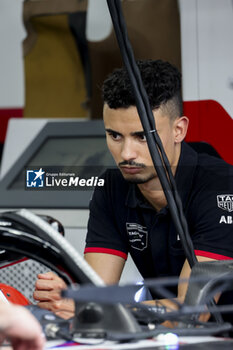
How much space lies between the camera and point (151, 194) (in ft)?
4.82

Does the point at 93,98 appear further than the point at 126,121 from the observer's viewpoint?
Yes

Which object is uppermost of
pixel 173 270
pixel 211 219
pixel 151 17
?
pixel 151 17

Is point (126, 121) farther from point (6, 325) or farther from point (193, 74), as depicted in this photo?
point (6, 325)

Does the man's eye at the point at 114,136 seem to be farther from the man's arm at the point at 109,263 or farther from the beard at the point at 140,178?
the man's arm at the point at 109,263

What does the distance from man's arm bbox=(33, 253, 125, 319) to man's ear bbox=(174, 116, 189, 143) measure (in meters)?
0.34

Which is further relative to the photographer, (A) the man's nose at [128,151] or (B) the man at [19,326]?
(A) the man's nose at [128,151]

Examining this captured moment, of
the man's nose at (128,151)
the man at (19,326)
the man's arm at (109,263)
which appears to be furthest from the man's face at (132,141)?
the man at (19,326)

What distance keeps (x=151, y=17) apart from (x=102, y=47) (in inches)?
8.4

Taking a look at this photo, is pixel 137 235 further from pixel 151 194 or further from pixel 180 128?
pixel 180 128

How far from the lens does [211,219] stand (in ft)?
4.54

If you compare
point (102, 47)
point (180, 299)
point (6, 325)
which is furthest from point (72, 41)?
point (6, 325)

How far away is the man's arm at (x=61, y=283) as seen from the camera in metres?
0.76

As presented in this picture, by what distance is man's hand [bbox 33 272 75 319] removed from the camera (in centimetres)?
74

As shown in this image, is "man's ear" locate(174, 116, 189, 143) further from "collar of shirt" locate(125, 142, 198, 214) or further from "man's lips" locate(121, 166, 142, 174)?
"man's lips" locate(121, 166, 142, 174)
